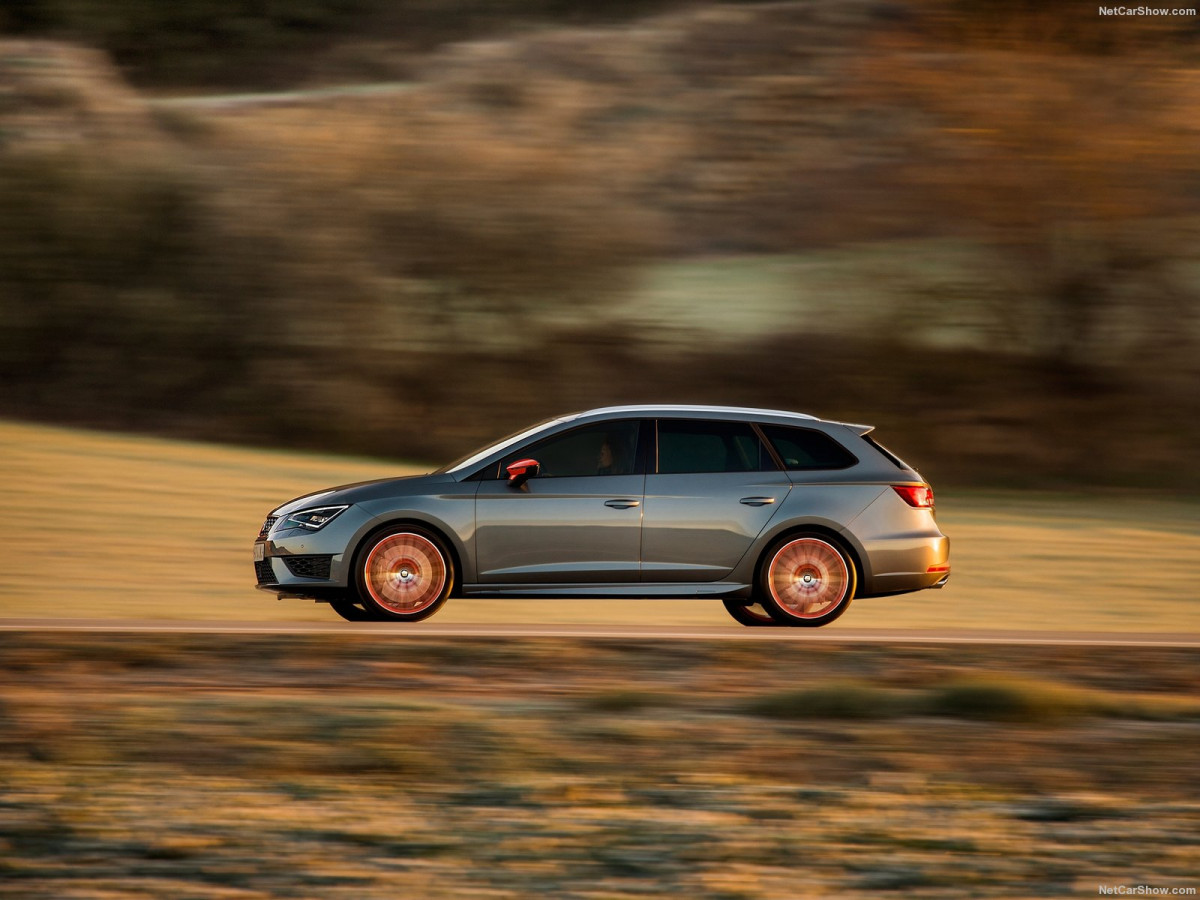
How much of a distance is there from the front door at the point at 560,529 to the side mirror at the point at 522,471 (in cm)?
5

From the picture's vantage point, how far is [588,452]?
10945 mm

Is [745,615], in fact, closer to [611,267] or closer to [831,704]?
[831,704]

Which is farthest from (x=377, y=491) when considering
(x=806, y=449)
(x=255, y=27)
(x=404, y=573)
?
(x=255, y=27)

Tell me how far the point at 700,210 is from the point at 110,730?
2318cm

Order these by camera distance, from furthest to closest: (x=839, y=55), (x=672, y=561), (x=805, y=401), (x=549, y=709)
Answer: (x=839, y=55)
(x=805, y=401)
(x=672, y=561)
(x=549, y=709)

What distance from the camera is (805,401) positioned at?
2566cm

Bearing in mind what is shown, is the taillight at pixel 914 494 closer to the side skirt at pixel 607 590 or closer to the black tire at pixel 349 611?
the side skirt at pixel 607 590

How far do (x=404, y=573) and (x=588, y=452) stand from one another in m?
1.34

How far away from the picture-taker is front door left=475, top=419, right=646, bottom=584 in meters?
10.8

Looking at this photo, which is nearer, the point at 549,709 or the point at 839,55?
the point at 549,709

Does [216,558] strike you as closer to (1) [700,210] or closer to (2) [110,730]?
(2) [110,730]

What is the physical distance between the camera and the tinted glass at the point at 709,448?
35.8 feet

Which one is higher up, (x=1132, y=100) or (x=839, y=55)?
(x=839, y=55)

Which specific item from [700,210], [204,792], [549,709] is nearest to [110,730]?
[204,792]
